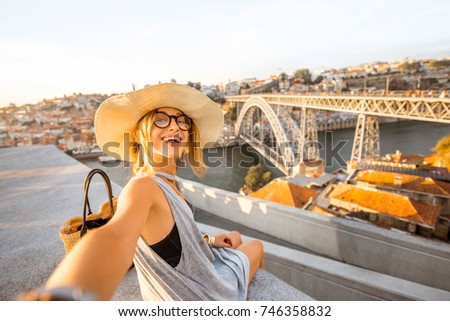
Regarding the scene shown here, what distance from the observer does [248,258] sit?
1283 millimetres

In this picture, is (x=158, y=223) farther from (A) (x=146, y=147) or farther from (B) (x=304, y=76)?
(B) (x=304, y=76)

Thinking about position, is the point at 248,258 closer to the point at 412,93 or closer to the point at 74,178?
the point at 74,178

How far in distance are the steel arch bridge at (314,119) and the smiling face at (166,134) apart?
10972 millimetres

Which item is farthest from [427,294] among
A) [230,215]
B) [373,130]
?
[373,130]

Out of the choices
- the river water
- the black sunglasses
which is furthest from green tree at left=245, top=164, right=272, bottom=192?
the black sunglasses

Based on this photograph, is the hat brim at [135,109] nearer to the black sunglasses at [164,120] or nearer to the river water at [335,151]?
the black sunglasses at [164,120]

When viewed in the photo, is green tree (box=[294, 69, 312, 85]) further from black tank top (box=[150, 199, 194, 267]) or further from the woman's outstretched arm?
the woman's outstretched arm

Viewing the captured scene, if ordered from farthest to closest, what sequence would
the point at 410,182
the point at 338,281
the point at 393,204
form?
1. the point at 410,182
2. the point at 393,204
3. the point at 338,281

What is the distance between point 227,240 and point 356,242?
123cm

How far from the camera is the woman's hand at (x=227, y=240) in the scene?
1.30m

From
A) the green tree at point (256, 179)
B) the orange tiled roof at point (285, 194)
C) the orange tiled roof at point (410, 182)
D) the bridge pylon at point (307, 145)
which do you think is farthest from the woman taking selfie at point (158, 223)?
the bridge pylon at point (307, 145)

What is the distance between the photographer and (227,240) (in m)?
1.39

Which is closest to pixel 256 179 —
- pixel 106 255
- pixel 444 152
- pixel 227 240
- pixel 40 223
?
pixel 444 152
